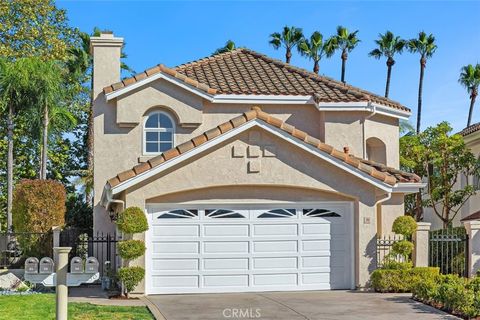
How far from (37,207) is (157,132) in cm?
463

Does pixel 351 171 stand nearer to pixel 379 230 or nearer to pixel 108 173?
pixel 379 230

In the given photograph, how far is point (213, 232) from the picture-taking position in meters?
19.2

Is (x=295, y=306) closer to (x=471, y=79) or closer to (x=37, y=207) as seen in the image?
(x=37, y=207)

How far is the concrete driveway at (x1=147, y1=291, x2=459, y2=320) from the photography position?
14969 mm

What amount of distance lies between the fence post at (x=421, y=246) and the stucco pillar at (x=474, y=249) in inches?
72.3

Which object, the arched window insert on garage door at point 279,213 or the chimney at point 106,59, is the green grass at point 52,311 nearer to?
the arched window insert on garage door at point 279,213

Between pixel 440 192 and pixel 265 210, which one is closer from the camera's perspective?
pixel 265 210

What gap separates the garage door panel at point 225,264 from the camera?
19.2 meters

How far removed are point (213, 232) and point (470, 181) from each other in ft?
64.7

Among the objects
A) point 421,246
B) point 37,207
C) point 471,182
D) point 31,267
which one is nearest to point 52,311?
point 31,267

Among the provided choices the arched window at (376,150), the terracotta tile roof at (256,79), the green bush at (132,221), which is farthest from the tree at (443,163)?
the green bush at (132,221)

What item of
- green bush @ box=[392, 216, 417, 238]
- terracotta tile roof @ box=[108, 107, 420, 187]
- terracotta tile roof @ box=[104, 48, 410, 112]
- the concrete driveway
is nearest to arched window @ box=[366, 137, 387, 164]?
terracotta tile roof @ box=[104, 48, 410, 112]

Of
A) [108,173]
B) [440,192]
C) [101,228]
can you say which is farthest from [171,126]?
[440,192]

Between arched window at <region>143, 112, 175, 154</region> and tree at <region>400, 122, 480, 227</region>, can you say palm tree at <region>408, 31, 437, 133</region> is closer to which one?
tree at <region>400, 122, 480, 227</region>
